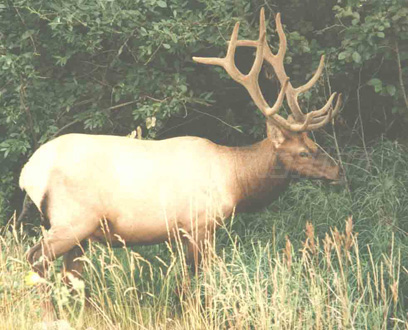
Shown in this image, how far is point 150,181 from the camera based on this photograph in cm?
582

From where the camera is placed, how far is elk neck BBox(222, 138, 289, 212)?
20.4 feet

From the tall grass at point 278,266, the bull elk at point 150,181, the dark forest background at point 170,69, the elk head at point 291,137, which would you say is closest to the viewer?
the tall grass at point 278,266

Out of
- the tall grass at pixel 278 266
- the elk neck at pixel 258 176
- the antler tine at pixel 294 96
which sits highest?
the antler tine at pixel 294 96

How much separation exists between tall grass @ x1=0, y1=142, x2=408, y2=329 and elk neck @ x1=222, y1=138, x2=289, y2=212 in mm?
308

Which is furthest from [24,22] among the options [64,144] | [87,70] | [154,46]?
[64,144]

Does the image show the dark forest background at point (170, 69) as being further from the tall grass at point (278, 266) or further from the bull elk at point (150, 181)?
the bull elk at point (150, 181)

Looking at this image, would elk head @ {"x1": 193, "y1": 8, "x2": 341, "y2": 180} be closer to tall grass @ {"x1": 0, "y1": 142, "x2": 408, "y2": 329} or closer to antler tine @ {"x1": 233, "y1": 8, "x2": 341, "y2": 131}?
antler tine @ {"x1": 233, "y1": 8, "x2": 341, "y2": 131}

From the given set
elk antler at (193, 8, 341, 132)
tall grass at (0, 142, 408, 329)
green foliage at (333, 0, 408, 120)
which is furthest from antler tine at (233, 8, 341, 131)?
tall grass at (0, 142, 408, 329)

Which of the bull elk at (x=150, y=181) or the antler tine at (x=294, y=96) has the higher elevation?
the antler tine at (x=294, y=96)

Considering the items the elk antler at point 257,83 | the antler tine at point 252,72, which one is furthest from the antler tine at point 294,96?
the antler tine at point 252,72

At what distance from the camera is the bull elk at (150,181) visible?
5676 millimetres

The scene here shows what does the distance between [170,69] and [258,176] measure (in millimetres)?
1730

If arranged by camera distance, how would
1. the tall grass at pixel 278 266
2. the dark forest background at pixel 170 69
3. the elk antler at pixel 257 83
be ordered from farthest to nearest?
the dark forest background at pixel 170 69
the elk antler at pixel 257 83
the tall grass at pixel 278 266

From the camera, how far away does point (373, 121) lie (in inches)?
312
